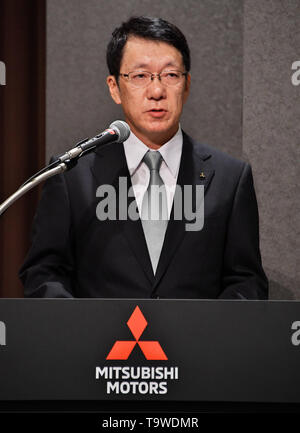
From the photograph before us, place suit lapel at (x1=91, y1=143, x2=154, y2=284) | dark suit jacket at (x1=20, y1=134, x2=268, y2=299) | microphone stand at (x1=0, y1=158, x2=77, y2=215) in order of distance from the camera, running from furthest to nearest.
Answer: suit lapel at (x1=91, y1=143, x2=154, y2=284)
dark suit jacket at (x1=20, y1=134, x2=268, y2=299)
microphone stand at (x1=0, y1=158, x2=77, y2=215)

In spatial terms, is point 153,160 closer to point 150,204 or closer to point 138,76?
point 150,204

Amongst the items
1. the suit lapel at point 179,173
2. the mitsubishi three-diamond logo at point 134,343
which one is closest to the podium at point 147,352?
the mitsubishi three-diamond logo at point 134,343

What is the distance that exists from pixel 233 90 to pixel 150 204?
56 centimetres

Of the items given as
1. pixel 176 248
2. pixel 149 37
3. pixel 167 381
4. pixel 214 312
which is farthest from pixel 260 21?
pixel 167 381

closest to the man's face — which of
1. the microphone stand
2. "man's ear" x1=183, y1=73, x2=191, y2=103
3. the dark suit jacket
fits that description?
"man's ear" x1=183, y1=73, x2=191, y2=103

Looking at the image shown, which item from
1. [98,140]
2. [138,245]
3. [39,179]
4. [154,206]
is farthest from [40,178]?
[154,206]

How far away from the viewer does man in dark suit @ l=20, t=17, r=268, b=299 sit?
1.48 meters

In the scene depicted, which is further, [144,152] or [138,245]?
[144,152]

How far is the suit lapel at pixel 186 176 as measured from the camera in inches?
59.2

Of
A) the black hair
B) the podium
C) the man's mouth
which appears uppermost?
the black hair

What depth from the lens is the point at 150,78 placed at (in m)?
1.62

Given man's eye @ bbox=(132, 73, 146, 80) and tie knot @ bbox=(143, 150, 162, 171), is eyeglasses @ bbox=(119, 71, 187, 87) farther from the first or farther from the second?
tie knot @ bbox=(143, 150, 162, 171)

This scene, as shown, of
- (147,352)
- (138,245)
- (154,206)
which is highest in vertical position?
(154,206)

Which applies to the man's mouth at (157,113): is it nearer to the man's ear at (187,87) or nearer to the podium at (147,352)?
the man's ear at (187,87)
